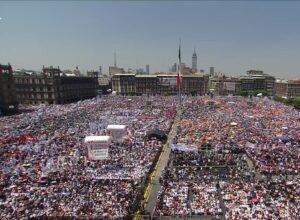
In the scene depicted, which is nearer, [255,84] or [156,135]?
[156,135]

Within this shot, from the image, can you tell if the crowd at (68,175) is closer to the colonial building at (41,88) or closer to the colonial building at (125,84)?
the colonial building at (41,88)

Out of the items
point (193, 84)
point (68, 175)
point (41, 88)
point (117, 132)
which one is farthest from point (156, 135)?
point (193, 84)

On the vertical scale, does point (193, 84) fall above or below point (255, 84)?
above

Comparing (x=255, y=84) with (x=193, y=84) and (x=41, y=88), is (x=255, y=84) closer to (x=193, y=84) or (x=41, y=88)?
(x=193, y=84)

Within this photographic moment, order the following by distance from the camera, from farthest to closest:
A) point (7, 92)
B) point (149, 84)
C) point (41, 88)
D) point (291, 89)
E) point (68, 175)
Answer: point (291, 89) < point (149, 84) < point (41, 88) < point (7, 92) < point (68, 175)

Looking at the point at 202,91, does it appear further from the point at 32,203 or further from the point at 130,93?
the point at 32,203

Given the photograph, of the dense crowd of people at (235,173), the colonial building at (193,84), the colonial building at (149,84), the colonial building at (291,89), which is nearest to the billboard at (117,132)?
the dense crowd of people at (235,173)

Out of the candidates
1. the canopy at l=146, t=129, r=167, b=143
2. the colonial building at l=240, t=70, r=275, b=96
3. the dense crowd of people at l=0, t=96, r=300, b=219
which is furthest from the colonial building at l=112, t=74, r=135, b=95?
the canopy at l=146, t=129, r=167, b=143
